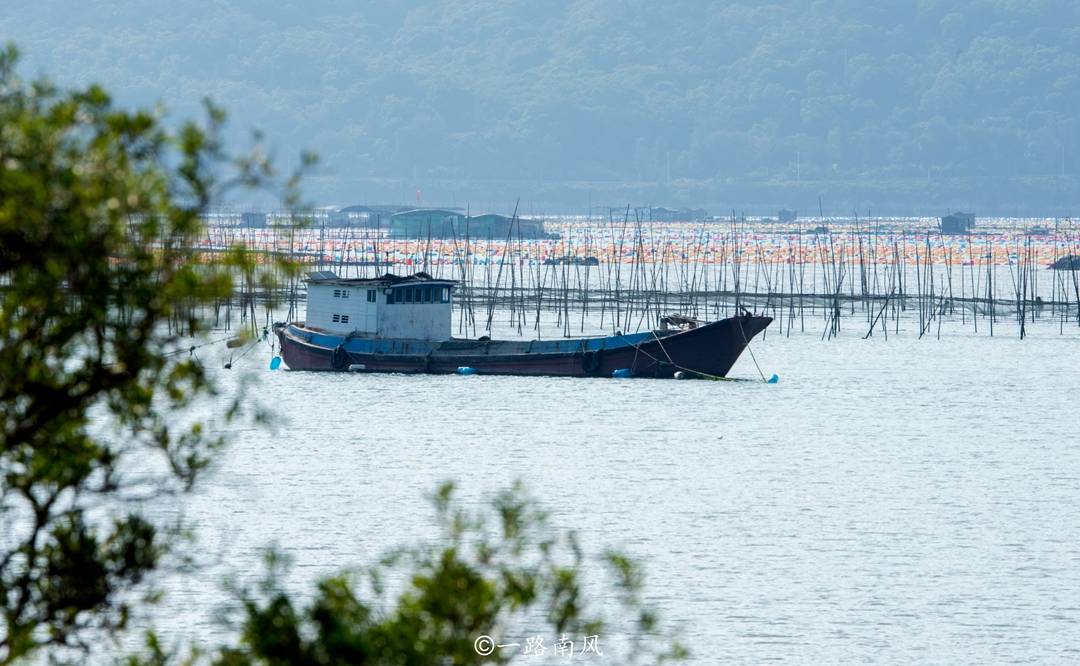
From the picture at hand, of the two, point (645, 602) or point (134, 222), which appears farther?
point (645, 602)

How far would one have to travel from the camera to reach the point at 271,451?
34.5m

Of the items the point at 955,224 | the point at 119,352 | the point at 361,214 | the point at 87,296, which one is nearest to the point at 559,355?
the point at 119,352

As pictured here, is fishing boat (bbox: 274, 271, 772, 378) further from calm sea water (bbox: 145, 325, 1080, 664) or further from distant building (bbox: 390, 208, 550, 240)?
distant building (bbox: 390, 208, 550, 240)

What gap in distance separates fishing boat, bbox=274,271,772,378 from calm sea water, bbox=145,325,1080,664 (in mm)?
676

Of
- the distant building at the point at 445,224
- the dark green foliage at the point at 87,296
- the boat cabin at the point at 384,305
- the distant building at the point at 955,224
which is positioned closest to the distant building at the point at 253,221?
the distant building at the point at 445,224

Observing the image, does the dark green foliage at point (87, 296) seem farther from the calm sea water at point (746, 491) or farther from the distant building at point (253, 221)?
the distant building at point (253, 221)

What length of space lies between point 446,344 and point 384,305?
2325 millimetres

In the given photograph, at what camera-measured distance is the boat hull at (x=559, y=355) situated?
148 feet

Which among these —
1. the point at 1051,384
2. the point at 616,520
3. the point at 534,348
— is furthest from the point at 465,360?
the point at 616,520

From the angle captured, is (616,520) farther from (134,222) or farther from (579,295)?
(579,295)

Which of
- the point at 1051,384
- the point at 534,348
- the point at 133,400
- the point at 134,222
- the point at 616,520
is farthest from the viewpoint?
the point at 1051,384

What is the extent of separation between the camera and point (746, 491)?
95.9 feet

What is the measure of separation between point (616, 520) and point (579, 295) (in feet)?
181

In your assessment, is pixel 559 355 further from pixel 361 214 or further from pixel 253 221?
pixel 361 214
